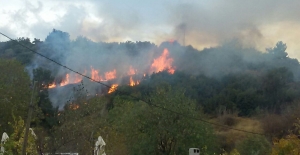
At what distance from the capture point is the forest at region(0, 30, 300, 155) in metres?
22.5

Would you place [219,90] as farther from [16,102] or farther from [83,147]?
[83,147]

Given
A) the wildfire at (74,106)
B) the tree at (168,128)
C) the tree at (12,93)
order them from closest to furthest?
the wildfire at (74,106) < the tree at (168,128) < the tree at (12,93)

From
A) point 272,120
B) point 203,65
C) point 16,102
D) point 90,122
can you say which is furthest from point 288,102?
point 90,122

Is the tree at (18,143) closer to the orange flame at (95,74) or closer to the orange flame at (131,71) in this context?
the orange flame at (95,74)

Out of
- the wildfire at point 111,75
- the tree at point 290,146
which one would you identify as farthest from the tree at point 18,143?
the wildfire at point 111,75

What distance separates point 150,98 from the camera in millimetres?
36969

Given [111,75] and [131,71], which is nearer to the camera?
[111,75]

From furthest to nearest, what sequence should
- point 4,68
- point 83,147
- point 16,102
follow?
1. point 4,68
2. point 16,102
3. point 83,147

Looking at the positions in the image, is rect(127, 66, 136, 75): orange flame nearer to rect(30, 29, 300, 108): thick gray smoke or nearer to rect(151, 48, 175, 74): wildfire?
rect(30, 29, 300, 108): thick gray smoke

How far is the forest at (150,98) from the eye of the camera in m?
22.5

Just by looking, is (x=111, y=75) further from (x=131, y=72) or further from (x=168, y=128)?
(x=168, y=128)

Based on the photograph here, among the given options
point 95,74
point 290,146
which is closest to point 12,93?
point 290,146

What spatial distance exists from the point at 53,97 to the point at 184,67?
34.3 meters

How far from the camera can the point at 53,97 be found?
247 feet
